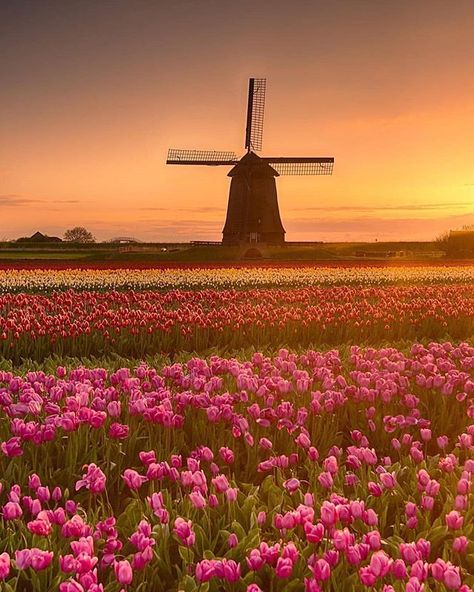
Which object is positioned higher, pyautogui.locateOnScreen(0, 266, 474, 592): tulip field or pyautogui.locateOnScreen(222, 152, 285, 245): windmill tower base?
pyautogui.locateOnScreen(222, 152, 285, 245): windmill tower base

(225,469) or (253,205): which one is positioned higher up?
(253,205)

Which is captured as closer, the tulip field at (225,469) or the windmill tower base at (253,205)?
the tulip field at (225,469)

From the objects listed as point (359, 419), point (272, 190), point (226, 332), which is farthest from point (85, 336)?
point (272, 190)

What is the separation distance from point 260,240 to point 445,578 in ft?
151

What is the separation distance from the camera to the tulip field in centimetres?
320

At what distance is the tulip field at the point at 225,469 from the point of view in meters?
3.20

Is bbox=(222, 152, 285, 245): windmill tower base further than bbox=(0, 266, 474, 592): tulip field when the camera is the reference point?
Yes

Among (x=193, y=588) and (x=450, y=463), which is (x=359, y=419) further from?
(x=193, y=588)

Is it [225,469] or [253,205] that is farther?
[253,205]

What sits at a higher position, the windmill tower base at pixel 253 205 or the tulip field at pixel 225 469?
the windmill tower base at pixel 253 205

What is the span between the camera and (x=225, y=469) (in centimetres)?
516

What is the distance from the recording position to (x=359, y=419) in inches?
247

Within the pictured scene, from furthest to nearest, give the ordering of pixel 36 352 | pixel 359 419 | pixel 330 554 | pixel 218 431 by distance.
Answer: pixel 36 352 < pixel 359 419 < pixel 218 431 < pixel 330 554

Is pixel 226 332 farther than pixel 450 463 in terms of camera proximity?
Yes
